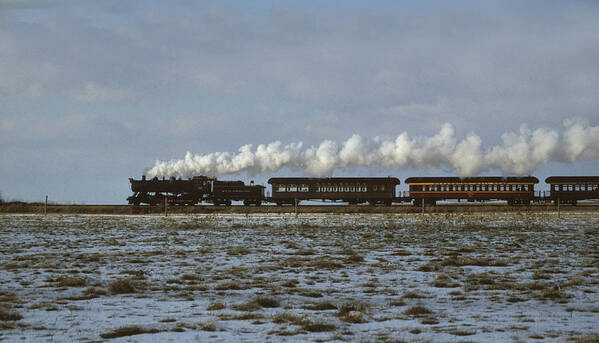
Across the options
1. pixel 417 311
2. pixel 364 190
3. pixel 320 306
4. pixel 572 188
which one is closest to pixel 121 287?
pixel 320 306

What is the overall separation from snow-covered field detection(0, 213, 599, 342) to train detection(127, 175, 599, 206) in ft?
113

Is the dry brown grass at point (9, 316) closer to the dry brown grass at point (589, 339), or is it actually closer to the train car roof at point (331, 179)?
the dry brown grass at point (589, 339)

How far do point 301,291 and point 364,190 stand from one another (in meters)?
43.5

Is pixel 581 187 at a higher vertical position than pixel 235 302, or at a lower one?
higher

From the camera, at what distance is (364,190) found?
5216 centimetres

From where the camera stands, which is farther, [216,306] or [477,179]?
[477,179]

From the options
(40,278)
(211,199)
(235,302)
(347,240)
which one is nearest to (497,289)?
(235,302)

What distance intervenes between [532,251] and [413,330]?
9694 mm

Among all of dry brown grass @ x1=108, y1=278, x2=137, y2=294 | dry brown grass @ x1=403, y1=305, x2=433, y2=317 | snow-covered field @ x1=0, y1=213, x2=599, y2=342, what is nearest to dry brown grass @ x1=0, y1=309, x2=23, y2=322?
snow-covered field @ x1=0, y1=213, x2=599, y2=342

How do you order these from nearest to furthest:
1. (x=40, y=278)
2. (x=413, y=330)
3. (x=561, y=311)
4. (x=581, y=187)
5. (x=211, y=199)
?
(x=413, y=330) < (x=561, y=311) < (x=40, y=278) < (x=581, y=187) < (x=211, y=199)

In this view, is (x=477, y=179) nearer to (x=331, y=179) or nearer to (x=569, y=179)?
(x=569, y=179)

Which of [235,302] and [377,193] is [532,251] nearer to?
[235,302]

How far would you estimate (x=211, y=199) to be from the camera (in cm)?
5441

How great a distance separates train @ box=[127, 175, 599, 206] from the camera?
50469 mm
